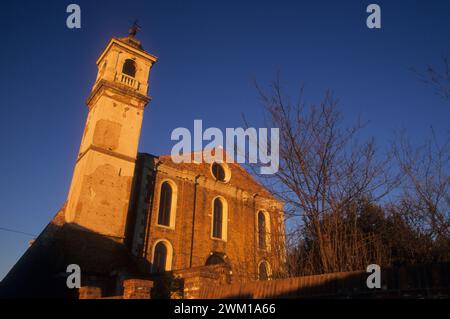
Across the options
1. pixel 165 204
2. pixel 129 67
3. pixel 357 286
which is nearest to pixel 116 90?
pixel 129 67

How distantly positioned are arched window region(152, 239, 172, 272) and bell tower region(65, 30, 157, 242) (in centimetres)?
248

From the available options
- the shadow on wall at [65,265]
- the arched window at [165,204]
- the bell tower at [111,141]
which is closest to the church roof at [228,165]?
the arched window at [165,204]

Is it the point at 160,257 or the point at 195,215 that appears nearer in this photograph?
the point at 160,257

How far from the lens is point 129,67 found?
21281 millimetres

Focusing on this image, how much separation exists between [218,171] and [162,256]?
298 inches

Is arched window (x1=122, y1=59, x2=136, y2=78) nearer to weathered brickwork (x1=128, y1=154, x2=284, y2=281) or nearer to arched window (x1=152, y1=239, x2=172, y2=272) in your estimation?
weathered brickwork (x1=128, y1=154, x2=284, y2=281)

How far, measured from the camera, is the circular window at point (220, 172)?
78.0 ft

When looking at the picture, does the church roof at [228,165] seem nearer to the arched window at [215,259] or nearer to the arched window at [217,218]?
the arched window at [217,218]

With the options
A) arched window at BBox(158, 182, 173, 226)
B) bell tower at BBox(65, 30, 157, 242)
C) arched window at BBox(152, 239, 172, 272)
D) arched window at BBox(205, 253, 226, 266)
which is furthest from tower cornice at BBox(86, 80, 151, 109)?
arched window at BBox(205, 253, 226, 266)

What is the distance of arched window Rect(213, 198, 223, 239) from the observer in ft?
71.5

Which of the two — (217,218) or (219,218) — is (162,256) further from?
(219,218)

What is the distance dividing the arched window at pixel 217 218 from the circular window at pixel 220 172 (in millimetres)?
1666

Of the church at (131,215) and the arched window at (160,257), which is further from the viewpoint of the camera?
the arched window at (160,257)

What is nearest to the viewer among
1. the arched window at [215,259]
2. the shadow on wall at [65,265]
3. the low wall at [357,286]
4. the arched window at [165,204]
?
the low wall at [357,286]
